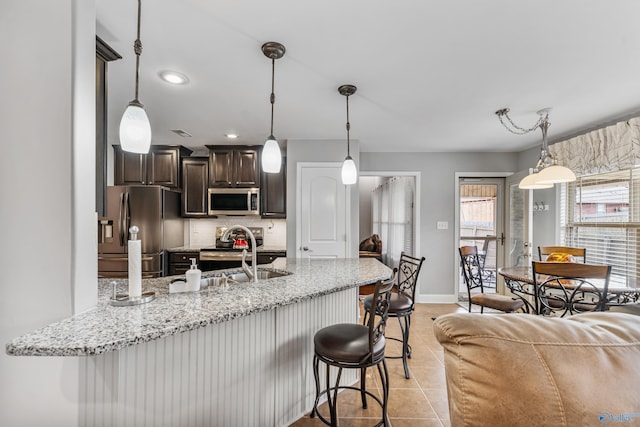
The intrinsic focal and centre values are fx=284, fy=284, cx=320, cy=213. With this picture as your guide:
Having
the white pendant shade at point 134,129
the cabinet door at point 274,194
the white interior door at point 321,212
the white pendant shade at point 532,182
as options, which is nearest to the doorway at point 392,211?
the white interior door at point 321,212

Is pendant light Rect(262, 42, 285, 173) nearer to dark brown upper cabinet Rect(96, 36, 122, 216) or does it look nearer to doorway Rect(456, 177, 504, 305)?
dark brown upper cabinet Rect(96, 36, 122, 216)

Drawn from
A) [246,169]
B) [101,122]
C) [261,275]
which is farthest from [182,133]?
[261,275]

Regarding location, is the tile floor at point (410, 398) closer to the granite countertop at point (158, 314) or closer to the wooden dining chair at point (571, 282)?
the granite countertop at point (158, 314)

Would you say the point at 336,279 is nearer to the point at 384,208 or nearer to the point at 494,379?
the point at 494,379

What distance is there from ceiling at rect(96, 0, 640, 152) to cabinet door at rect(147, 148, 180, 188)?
2.63ft

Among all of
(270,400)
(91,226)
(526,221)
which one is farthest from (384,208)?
(91,226)

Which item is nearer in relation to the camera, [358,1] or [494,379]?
[494,379]

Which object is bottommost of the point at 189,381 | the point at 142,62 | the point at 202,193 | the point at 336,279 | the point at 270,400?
the point at 270,400

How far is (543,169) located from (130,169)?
512 centimetres

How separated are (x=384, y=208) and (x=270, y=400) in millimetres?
5405

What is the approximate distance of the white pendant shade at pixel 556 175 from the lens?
101 inches

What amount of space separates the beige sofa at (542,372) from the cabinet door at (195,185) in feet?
13.7

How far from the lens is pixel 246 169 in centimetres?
425

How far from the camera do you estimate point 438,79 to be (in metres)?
2.27
